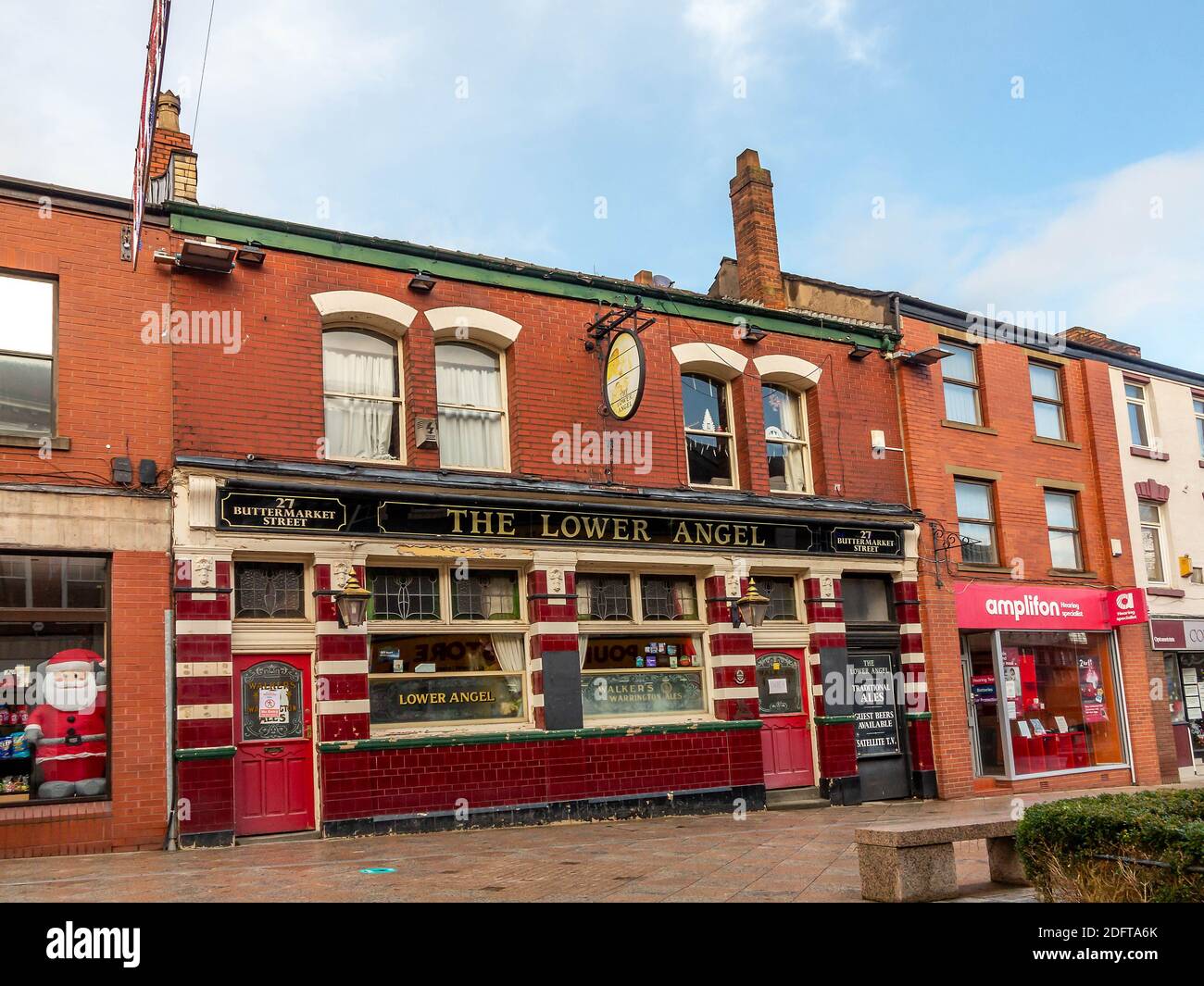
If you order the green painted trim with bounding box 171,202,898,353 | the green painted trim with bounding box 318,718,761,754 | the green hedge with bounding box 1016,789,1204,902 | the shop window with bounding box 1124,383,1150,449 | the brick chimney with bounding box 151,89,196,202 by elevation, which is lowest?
the green hedge with bounding box 1016,789,1204,902

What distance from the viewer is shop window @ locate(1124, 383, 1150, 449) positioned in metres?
23.8

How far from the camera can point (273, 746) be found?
1366 cm

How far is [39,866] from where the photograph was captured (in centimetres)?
1117

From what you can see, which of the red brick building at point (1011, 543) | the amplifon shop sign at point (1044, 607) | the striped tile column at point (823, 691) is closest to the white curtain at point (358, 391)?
the striped tile column at point (823, 691)

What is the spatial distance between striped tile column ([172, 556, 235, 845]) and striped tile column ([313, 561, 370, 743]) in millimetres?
1076

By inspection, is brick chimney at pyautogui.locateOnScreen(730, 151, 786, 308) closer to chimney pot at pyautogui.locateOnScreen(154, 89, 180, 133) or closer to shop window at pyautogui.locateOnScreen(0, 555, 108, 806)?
chimney pot at pyautogui.locateOnScreen(154, 89, 180, 133)

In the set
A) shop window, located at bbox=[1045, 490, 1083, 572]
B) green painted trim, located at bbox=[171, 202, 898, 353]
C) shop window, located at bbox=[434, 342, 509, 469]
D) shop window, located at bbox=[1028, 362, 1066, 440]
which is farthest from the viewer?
shop window, located at bbox=[1028, 362, 1066, 440]

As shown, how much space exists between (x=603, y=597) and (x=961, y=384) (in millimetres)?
8935

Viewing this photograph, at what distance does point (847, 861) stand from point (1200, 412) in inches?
729

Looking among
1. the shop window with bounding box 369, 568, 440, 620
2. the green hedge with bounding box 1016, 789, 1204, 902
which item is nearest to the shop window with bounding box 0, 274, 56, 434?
the shop window with bounding box 369, 568, 440, 620

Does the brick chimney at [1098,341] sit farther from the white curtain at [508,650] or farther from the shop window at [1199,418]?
the white curtain at [508,650]

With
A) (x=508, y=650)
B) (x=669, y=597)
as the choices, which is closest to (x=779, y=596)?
(x=669, y=597)

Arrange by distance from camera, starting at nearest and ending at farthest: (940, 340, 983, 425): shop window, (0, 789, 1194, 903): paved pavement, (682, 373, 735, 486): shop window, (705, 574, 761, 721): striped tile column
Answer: (0, 789, 1194, 903): paved pavement
(705, 574, 761, 721): striped tile column
(682, 373, 735, 486): shop window
(940, 340, 983, 425): shop window
